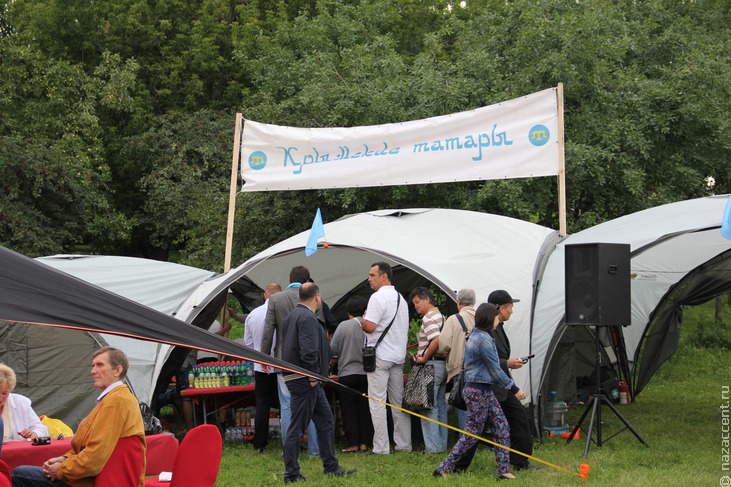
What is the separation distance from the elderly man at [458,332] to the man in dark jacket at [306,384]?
139cm

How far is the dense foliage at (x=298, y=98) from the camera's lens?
13031mm

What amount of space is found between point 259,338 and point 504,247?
2.93 m

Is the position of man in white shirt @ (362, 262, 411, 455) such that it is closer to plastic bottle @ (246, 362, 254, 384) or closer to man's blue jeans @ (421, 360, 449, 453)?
man's blue jeans @ (421, 360, 449, 453)

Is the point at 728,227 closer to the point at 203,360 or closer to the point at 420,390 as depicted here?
the point at 420,390

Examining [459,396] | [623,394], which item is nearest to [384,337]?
Answer: [459,396]

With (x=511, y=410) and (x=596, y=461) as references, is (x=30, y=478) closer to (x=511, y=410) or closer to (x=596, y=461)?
(x=511, y=410)

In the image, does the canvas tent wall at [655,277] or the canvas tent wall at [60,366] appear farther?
the canvas tent wall at [60,366]

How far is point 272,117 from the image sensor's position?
14.9 metres

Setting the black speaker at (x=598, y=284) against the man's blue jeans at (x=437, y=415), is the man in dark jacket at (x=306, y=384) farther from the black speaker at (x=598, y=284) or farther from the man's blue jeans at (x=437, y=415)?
the black speaker at (x=598, y=284)

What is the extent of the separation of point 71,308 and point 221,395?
A: 542 centimetres

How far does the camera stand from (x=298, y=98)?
14.6m

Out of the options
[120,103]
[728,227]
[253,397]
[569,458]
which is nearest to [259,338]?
[253,397]

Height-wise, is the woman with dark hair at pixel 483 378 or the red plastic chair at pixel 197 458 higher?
the woman with dark hair at pixel 483 378

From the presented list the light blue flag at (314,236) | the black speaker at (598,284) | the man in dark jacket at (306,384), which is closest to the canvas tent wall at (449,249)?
the light blue flag at (314,236)
